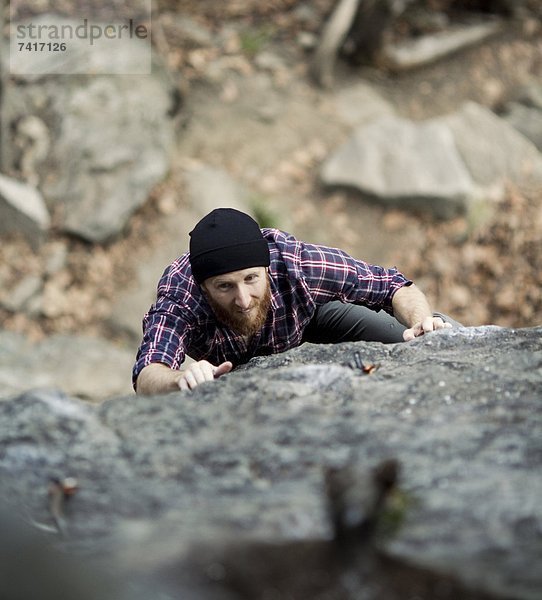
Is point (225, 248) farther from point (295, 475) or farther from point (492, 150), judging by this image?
point (492, 150)

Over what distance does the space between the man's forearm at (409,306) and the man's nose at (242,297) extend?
2.88ft

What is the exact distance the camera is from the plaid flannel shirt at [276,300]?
3.83 meters

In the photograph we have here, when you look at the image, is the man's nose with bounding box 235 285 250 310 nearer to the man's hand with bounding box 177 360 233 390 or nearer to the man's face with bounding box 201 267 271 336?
the man's face with bounding box 201 267 271 336

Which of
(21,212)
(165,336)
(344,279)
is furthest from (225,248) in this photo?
(21,212)

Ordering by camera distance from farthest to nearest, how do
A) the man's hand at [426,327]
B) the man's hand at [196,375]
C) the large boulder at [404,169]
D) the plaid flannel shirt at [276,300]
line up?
the large boulder at [404,169]
the plaid flannel shirt at [276,300]
the man's hand at [426,327]
the man's hand at [196,375]

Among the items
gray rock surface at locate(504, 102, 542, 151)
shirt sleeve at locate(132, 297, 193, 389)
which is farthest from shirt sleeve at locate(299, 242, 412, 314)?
gray rock surface at locate(504, 102, 542, 151)

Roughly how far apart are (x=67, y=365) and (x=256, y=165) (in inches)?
135

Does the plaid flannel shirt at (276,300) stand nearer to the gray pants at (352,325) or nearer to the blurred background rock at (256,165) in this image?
the gray pants at (352,325)

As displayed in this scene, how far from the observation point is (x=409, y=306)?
4039 millimetres

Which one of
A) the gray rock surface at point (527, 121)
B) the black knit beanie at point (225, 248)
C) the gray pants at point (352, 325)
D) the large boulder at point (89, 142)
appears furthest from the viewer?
the gray rock surface at point (527, 121)

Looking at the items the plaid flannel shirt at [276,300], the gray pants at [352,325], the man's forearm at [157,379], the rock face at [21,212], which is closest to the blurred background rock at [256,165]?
the rock face at [21,212]

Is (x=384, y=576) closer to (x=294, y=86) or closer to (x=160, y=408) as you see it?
(x=160, y=408)

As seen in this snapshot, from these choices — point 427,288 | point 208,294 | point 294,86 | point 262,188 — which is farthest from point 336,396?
point 294,86

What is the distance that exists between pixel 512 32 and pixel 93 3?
5.79 metres
